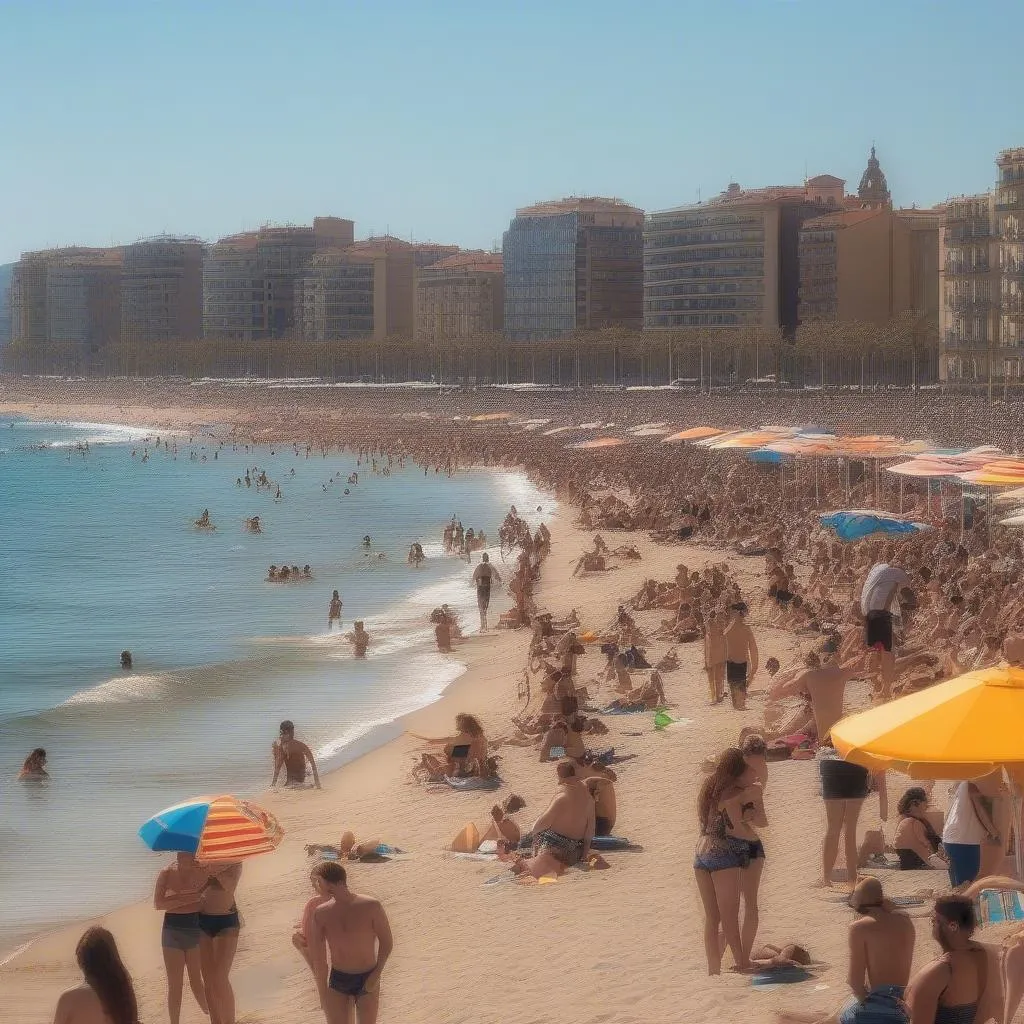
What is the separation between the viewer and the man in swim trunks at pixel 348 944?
676cm

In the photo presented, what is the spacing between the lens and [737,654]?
1454 cm

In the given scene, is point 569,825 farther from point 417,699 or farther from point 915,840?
point 417,699

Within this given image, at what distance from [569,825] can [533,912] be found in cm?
61

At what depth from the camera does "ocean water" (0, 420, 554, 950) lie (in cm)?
1421

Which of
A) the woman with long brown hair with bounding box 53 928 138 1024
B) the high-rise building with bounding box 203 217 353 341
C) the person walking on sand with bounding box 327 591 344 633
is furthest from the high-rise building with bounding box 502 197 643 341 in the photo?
the woman with long brown hair with bounding box 53 928 138 1024

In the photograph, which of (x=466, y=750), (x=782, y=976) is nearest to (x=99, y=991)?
(x=782, y=976)

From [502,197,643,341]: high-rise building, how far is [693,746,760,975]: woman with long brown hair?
5351 inches

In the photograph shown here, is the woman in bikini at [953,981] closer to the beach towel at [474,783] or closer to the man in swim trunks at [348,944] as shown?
the man in swim trunks at [348,944]

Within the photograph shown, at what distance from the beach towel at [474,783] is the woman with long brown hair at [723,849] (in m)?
5.55

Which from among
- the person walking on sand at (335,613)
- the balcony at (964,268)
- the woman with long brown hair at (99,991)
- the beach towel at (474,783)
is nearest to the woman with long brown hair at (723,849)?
the woman with long brown hair at (99,991)

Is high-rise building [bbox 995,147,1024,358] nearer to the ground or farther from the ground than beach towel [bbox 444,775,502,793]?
farther from the ground

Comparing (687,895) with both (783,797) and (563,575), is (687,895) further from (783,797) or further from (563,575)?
(563,575)

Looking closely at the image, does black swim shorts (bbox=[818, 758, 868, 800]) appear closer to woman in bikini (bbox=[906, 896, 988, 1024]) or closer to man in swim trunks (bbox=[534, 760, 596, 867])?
man in swim trunks (bbox=[534, 760, 596, 867])

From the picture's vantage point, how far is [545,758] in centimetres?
1359
